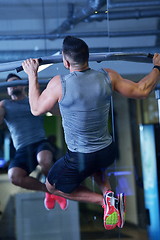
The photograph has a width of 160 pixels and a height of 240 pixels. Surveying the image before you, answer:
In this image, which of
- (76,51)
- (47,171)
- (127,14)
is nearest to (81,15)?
(127,14)

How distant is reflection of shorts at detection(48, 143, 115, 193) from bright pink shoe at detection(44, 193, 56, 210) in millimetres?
502

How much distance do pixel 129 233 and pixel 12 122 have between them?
1.53 metres

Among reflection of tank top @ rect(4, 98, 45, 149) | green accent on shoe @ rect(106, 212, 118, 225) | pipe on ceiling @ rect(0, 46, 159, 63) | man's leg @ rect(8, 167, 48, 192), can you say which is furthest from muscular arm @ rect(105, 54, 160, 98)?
man's leg @ rect(8, 167, 48, 192)

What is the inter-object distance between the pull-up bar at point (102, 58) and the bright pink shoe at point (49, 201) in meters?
1.15

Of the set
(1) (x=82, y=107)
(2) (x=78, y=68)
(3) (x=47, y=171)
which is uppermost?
(2) (x=78, y=68)

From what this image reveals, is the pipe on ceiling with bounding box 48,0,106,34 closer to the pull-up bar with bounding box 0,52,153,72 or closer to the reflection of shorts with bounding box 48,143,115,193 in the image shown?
the pull-up bar with bounding box 0,52,153,72

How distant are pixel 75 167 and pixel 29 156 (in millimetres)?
697

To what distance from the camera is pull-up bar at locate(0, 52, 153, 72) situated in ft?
17.0

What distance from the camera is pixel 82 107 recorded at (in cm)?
501

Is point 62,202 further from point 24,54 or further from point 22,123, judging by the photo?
point 24,54

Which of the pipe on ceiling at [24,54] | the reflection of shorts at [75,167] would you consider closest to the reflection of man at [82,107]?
the reflection of shorts at [75,167]

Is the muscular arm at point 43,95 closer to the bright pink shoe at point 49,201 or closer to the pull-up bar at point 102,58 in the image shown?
the pull-up bar at point 102,58

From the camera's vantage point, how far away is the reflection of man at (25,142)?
5531mm

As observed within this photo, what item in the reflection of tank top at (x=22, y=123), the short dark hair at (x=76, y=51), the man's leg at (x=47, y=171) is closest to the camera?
the short dark hair at (x=76, y=51)
